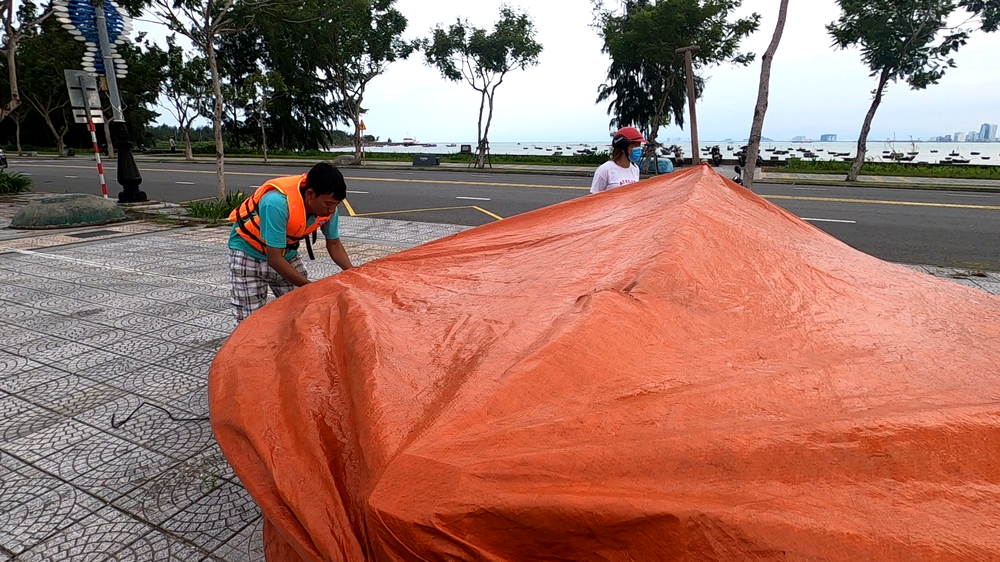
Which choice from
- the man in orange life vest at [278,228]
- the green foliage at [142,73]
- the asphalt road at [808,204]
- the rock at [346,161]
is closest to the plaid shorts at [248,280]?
the man in orange life vest at [278,228]

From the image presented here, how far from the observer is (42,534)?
225 cm

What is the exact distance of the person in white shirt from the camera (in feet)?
13.7

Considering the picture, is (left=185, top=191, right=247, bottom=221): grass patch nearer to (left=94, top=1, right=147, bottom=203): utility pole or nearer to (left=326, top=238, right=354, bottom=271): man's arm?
(left=94, top=1, right=147, bottom=203): utility pole

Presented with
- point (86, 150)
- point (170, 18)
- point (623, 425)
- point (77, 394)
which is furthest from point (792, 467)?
point (86, 150)

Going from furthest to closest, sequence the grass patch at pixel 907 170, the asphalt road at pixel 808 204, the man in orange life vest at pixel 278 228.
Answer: the grass patch at pixel 907 170 → the asphalt road at pixel 808 204 → the man in orange life vest at pixel 278 228

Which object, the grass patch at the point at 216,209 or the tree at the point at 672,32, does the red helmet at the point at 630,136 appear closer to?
the grass patch at the point at 216,209

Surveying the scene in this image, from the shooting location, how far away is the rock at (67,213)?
378 inches

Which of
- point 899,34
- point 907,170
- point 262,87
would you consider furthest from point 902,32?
point 262,87

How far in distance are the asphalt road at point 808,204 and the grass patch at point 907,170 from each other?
Answer: 570cm

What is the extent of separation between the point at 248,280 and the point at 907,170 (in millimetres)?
24674

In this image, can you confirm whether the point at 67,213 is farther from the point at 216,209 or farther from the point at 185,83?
the point at 185,83

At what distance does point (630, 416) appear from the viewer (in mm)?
1243

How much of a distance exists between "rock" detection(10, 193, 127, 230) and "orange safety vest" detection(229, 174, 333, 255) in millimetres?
8834

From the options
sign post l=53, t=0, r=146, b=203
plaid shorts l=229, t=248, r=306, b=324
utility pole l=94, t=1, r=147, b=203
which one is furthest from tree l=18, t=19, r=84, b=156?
plaid shorts l=229, t=248, r=306, b=324
